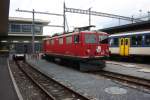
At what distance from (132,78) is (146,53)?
26.1 ft

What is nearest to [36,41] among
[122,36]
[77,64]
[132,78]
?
[122,36]

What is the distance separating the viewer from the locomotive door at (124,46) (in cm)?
2495

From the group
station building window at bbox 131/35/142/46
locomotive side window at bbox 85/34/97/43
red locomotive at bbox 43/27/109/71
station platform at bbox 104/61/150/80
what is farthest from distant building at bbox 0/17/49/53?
locomotive side window at bbox 85/34/97/43

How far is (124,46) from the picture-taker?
2548 cm

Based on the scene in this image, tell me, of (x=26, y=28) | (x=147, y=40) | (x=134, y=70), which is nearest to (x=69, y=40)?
(x=134, y=70)

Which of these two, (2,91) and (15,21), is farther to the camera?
(15,21)

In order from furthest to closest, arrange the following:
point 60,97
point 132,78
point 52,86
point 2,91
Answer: point 132,78 < point 52,86 < point 2,91 < point 60,97

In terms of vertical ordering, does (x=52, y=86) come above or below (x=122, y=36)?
below

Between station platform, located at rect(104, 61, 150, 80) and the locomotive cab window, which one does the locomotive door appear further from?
the locomotive cab window

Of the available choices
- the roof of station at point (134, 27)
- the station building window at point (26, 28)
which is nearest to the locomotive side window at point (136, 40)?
the roof of station at point (134, 27)

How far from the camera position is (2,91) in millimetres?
11711

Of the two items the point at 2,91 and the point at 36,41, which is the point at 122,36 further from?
the point at 36,41

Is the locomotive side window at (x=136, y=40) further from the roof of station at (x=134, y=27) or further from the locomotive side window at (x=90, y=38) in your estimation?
the locomotive side window at (x=90, y=38)

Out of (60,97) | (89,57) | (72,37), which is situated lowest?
(60,97)
